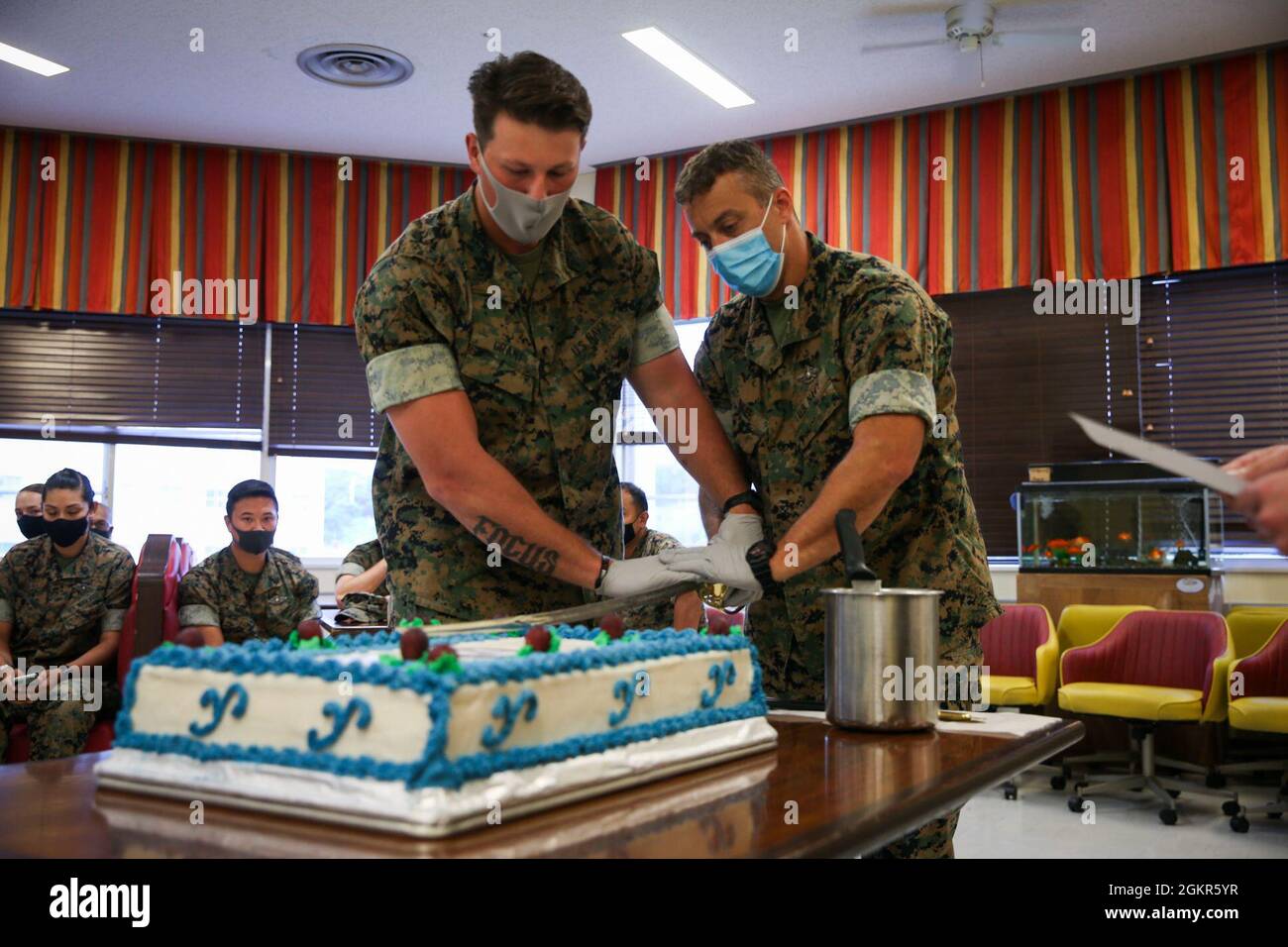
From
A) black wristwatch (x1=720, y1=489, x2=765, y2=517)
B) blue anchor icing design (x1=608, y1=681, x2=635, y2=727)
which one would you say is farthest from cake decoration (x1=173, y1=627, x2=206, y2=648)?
black wristwatch (x1=720, y1=489, x2=765, y2=517)

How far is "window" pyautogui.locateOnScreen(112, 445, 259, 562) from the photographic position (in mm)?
6816

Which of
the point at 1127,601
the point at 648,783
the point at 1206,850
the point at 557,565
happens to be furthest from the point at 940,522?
the point at 1127,601

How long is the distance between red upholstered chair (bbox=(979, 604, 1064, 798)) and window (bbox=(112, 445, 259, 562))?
15.0 feet

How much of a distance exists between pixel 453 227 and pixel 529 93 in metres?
0.26

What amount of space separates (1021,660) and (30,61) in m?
6.03

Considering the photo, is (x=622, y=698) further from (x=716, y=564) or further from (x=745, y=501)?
(x=745, y=501)

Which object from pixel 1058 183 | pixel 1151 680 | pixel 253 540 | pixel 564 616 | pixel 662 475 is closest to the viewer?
pixel 564 616

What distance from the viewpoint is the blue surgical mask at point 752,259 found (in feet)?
6.47

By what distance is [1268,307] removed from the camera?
18.6 feet

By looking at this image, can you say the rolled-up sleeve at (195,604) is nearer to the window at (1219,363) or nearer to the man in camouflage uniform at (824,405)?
the man in camouflage uniform at (824,405)

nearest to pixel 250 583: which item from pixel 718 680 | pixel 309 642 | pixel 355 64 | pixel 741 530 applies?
pixel 355 64

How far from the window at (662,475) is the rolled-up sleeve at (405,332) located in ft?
17.0

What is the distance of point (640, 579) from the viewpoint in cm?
170
